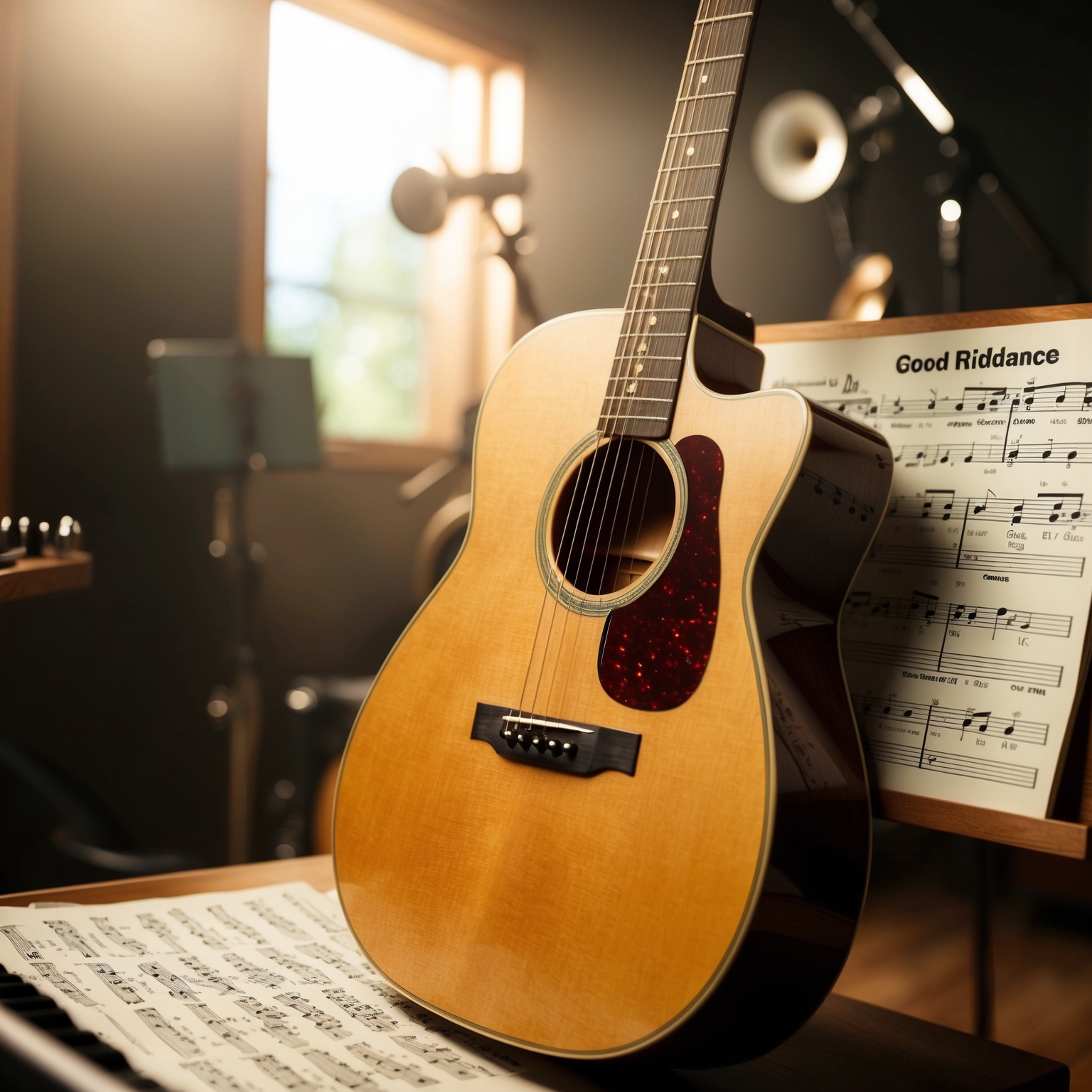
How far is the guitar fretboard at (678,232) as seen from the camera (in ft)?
2.68

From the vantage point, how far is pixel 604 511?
834 mm

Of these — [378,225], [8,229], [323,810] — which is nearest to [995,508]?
[323,810]

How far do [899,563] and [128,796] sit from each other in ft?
9.15

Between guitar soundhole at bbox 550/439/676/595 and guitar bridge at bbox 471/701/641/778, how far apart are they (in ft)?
0.42

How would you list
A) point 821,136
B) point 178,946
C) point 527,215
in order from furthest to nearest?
point 527,215 → point 821,136 → point 178,946

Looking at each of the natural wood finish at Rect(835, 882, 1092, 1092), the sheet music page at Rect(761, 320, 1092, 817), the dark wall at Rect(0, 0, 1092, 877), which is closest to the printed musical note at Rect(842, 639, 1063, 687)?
the sheet music page at Rect(761, 320, 1092, 817)

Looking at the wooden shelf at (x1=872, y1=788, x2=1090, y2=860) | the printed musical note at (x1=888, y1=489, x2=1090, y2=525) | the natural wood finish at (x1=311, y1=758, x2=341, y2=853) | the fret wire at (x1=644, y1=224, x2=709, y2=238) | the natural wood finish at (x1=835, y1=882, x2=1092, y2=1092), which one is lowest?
the natural wood finish at (x1=835, y1=882, x2=1092, y2=1092)

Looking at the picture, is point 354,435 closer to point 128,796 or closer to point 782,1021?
point 128,796

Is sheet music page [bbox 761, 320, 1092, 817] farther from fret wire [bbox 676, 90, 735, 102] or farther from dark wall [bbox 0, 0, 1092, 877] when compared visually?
dark wall [bbox 0, 0, 1092, 877]

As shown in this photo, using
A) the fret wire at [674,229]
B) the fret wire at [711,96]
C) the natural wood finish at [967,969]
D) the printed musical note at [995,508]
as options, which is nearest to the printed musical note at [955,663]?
the printed musical note at [995,508]

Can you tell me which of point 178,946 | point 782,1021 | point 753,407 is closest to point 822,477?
point 753,407

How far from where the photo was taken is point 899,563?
33.4 inches

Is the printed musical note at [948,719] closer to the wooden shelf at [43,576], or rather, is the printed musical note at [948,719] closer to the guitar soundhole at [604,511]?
the guitar soundhole at [604,511]

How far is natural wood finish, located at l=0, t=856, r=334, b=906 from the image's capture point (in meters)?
0.91
